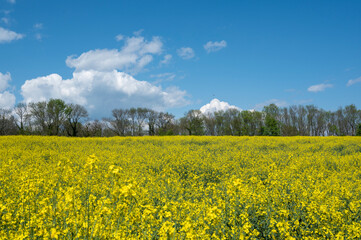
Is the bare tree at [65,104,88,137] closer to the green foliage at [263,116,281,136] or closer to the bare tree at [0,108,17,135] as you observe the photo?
the bare tree at [0,108,17,135]

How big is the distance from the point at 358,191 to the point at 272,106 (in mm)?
67150

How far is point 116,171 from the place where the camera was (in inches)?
94.3

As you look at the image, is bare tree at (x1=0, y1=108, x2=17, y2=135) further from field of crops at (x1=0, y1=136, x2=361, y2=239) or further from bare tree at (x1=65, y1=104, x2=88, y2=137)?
field of crops at (x1=0, y1=136, x2=361, y2=239)

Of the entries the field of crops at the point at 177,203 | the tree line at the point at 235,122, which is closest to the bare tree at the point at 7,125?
the tree line at the point at 235,122

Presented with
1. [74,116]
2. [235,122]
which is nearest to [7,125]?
[74,116]

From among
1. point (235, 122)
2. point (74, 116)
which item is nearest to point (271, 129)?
point (235, 122)

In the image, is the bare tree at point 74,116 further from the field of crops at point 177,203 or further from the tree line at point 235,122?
the field of crops at point 177,203

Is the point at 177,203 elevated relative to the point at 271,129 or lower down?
lower down

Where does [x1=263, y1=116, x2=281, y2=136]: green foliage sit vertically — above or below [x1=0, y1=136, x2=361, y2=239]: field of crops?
above

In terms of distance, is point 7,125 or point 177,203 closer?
point 177,203

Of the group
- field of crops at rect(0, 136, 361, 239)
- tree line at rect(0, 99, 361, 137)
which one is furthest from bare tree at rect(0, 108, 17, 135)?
field of crops at rect(0, 136, 361, 239)

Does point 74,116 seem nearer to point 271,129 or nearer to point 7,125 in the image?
point 7,125

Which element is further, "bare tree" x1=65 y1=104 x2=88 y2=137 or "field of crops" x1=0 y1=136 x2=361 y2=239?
"bare tree" x1=65 y1=104 x2=88 y2=137

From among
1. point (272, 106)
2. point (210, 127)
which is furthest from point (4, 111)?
point (272, 106)
